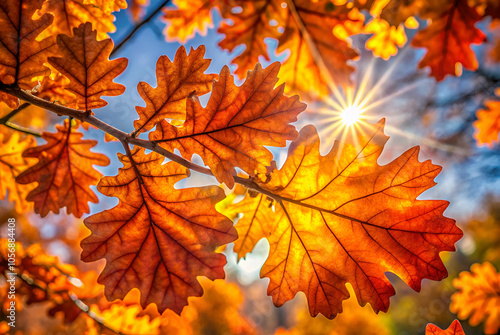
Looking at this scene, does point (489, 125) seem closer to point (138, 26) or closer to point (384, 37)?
point (384, 37)

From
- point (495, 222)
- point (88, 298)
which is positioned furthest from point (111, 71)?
point (495, 222)

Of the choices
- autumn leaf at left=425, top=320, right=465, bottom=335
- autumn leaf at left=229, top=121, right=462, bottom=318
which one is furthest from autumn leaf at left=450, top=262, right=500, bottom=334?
autumn leaf at left=229, top=121, right=462, bottom=318

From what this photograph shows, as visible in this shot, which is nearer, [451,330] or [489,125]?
[451,330]

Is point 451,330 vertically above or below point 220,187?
below

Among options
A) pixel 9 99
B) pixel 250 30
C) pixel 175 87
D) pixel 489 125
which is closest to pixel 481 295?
pixel 489 125

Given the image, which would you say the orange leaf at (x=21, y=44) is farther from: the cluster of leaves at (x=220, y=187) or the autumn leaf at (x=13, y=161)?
the autumn leaf at (x=13, y=161)

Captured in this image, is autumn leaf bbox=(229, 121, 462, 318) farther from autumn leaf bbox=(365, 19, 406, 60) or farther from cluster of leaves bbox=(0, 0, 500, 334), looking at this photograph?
autumn leaf bbox=(365, 19, 406, 60)
